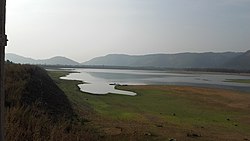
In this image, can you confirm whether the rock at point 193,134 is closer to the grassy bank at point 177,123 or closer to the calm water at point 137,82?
the grassy bank at point 177,123

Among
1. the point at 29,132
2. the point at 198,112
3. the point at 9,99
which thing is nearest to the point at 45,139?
the point at 29,132

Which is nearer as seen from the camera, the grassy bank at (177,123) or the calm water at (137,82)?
the grassy bank at (177,123)

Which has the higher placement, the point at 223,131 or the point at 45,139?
the point at 45,139

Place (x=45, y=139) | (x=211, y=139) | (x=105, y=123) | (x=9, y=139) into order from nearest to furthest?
(x=9, y=139) → (x=45, y=139) → (x=211, y=139) → (x=105, y=123)

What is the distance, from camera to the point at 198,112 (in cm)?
Answer: 3089

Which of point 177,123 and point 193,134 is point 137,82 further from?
point 193,134

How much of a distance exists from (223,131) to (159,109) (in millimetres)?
10922

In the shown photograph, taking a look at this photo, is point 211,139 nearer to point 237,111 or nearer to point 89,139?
point 89,139

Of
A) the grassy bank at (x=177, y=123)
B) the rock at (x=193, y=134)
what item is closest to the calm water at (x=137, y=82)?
the grassy bank at (x=177, y=123)

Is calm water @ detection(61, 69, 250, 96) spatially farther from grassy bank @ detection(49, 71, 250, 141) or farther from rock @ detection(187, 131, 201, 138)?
rock @ detection(187, 131, 201, 138)

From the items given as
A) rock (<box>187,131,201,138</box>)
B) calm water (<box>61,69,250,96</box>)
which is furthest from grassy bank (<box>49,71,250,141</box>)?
calm water (<box>61,69,250,96</box>)

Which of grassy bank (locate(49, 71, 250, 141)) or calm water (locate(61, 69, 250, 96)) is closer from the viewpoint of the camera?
grassy bank (locate(49, 71, 250, 141))

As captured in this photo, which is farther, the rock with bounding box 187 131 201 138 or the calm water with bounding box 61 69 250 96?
the calm water with bounding box 61 69 250 96

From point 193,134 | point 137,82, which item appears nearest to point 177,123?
point 193,134
